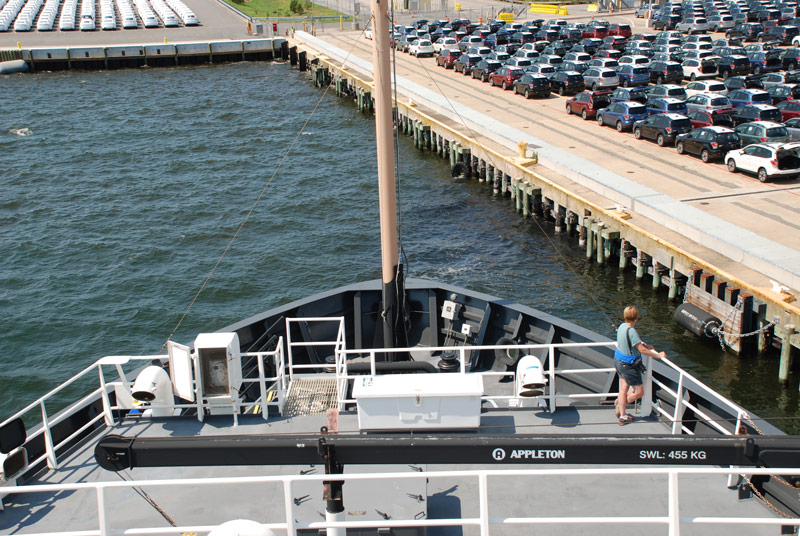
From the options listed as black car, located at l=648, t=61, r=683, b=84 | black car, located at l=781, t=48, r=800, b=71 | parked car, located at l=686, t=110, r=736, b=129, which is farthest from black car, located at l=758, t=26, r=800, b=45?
parked car, located at l=686, t=110, r=736, b=129

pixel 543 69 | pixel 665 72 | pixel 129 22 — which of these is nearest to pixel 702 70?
pixel 665 72

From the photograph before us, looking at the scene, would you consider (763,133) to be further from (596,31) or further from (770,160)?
(596,31)

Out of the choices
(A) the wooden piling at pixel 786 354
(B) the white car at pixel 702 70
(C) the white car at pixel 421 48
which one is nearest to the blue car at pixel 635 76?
(B) the white car at pixel 702 70

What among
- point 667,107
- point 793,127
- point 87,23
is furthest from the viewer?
point 87,23

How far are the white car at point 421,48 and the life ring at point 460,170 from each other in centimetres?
3537

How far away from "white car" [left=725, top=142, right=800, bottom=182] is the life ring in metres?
14.7

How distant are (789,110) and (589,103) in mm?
10808

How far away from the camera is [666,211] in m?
31.4

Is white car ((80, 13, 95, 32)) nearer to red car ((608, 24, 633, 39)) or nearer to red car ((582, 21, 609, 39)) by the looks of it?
red car ((582, 21, 609, 39))

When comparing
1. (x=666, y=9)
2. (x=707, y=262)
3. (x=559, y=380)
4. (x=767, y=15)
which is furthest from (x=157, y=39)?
(x=559, y=380)

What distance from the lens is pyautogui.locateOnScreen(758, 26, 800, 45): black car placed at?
239 ft

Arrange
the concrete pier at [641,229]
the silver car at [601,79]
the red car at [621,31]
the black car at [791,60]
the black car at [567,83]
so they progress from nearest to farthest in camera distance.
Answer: the concrete pier at [641,229] < the black car at [567,83] < the silver car at [601,79] < the black car at [791,60] < the red car at [621,31]

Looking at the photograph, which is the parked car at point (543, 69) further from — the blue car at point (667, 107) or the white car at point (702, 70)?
the blue car at point (667, 107)

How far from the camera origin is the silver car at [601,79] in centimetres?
5809
